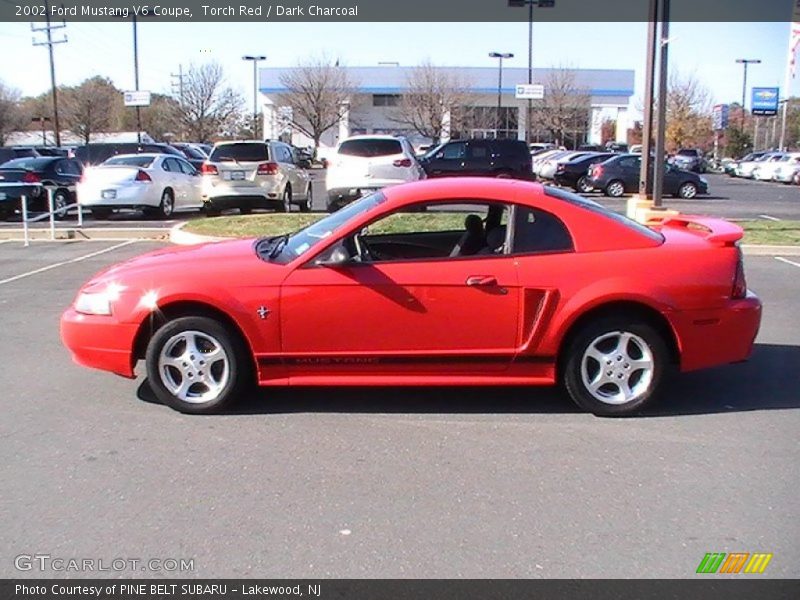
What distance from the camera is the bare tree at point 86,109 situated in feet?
188

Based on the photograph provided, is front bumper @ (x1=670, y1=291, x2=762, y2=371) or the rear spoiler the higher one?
the rear spoiler

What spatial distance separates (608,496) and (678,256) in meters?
1.96

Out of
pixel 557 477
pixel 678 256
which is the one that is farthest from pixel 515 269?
pixel 557 477

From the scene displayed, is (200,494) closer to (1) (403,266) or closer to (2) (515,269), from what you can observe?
(1) (403,266)

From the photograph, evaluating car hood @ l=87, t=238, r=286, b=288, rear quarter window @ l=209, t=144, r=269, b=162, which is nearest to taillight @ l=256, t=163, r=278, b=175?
rear quarter window @ l=209, t=144, r=269, b=162

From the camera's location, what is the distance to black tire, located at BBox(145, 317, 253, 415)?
17.5 feet

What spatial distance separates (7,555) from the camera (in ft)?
11.8

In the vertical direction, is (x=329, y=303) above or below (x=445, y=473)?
above

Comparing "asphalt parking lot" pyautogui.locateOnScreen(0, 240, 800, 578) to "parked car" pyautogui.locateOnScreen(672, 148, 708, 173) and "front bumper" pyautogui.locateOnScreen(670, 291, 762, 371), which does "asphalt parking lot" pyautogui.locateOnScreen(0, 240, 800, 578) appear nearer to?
"front bumper" pyautogui.locateOnScreen(670, 291, 762, 371)

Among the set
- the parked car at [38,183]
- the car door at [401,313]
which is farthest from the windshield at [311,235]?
the parked car at [38,183]

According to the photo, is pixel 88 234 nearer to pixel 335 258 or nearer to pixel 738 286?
pixel 335 258

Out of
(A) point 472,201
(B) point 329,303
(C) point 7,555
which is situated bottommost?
(C) point 7,555

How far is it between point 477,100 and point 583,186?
42220 mm

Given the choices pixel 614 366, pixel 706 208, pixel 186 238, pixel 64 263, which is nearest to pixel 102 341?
pixel 614 366
